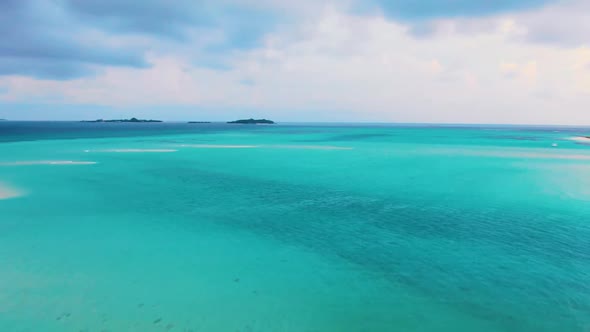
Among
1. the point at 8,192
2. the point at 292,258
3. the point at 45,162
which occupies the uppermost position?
the point at 45,162

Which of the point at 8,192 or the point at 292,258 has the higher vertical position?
the point at 8,192

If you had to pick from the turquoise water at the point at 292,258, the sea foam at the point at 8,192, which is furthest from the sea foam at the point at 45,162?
the sea foam at the point at 8,192

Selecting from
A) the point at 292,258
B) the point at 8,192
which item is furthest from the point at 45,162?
the point at 292,258

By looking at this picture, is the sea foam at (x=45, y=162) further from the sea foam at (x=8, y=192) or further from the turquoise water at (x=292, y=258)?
the sea foam at (x=8, y=192)

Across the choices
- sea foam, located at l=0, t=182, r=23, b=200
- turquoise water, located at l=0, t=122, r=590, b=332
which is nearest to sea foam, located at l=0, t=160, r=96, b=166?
turquoise water, located at l=0, t=122, r=590, b=332

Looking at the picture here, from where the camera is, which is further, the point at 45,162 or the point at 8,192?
the point at 45,162

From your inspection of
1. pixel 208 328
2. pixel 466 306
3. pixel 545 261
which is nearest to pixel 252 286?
pixel 208 328

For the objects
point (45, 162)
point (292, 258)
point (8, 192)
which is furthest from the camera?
point (45, 162)

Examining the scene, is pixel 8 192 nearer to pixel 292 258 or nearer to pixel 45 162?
pixel 45 162

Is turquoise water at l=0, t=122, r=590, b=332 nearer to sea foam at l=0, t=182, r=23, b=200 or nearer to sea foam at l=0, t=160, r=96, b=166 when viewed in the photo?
sea foam at l=0, t=182, r=23, b=200

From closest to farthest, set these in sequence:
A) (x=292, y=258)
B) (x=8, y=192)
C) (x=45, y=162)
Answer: (x=292, y=258)
(x=8, y=192)
(x=45, y=162)

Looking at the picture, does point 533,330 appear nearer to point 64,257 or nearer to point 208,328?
point 208,328
